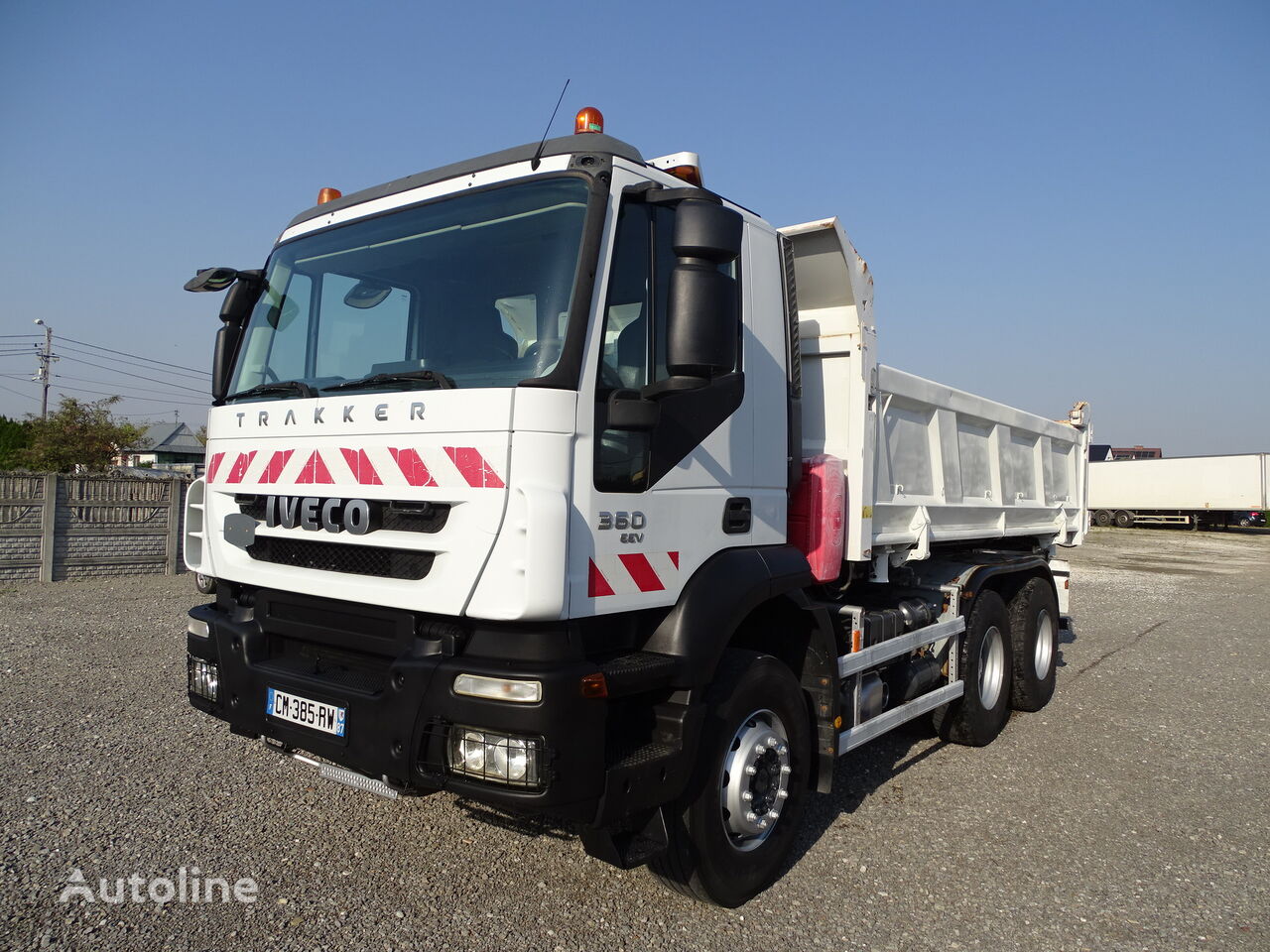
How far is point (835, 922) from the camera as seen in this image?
3500 millimetres

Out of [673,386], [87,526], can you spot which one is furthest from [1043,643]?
[87,526]

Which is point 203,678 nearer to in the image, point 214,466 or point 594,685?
point 214,466

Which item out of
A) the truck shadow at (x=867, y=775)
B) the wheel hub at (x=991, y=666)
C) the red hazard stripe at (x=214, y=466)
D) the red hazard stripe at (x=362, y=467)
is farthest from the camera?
the wheel hub at (x=991, y=666)

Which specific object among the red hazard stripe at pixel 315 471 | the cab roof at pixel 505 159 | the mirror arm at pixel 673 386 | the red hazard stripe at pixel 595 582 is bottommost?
the red hazard stripe at pixel 595 582

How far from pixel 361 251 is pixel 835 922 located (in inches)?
130

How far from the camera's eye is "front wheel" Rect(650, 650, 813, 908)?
3.32m

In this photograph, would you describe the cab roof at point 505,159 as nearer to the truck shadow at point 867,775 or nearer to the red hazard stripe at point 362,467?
the red hazard stripe at point 362,467

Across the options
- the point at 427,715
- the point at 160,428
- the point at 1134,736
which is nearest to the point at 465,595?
the point at 427,715

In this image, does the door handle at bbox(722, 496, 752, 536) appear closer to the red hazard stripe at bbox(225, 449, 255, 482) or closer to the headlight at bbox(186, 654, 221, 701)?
the red hazard stripe at bbox(225, 449, 255, 482)

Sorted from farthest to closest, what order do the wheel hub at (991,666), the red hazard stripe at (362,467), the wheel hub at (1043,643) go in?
the wheel hub at (1043,643), the wheel hub at (991,666), the red hazard stripe at (362,467)

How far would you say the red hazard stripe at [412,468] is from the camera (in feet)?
9.84

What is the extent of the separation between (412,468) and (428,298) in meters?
0.72

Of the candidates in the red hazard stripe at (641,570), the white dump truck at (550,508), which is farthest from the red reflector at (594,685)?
the red hazard stripe at (641,570)

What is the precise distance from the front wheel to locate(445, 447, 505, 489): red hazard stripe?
122 centimetres
